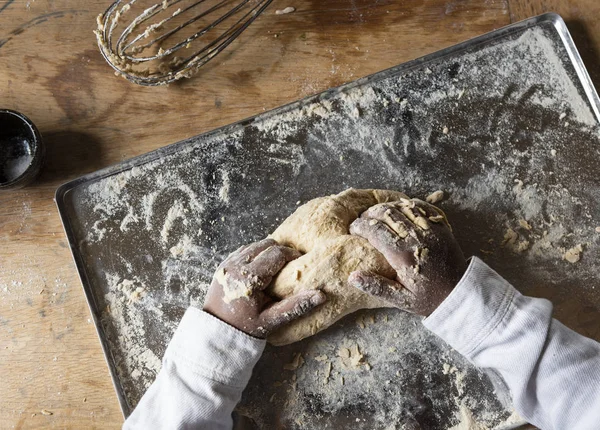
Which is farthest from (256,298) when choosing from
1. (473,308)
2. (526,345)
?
(526,345)

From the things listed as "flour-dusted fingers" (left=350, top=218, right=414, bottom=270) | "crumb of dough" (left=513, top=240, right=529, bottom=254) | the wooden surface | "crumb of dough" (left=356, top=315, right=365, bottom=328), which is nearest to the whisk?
the wooden surface

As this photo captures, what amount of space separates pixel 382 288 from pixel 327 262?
12 cm

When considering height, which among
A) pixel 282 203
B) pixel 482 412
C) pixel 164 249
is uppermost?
pixel 282 203

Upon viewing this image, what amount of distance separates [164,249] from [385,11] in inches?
31.5

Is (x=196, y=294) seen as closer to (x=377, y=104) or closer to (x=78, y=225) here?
(x=78, y=225)

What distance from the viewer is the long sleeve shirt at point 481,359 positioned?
3.61 ft

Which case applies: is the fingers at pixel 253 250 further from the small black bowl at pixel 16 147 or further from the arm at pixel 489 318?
the small black bowl at pixel 16 147

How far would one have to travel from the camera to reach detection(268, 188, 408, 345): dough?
1126mm

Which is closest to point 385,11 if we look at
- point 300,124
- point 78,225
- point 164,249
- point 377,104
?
point 377,104

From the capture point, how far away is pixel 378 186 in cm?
133

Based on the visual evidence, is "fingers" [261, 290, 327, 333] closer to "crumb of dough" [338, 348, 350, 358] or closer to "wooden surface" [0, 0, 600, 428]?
"crumb of dough" [338, 348, 350, 358]

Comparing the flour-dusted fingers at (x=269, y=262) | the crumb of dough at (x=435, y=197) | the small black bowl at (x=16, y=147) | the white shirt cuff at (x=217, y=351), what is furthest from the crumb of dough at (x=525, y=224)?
the small black bowl at (x=16, y=147)

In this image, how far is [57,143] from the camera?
141cm

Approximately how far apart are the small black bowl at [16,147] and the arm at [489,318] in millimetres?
798
